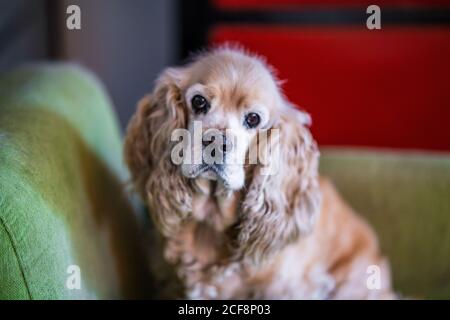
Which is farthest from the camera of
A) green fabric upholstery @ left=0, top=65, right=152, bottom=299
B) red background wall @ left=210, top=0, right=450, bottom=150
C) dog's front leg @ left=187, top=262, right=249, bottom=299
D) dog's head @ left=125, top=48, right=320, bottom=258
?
red background wall @ left=210, top=0, right=450, bottom=150

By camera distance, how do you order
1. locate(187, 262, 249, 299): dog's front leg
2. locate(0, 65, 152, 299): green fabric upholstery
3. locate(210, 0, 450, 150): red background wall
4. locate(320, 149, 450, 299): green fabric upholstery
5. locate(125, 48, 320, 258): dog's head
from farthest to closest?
locate(210, 0, 450, 150): red background wall, locate(320, 149, 450, 299): green fabric upholstery, locate(187, 262, 249, 299): dog's front leg, locate(125, 48, 320, 258): dog's head, locate(0, 65, 152, 299): green fabric upholstery

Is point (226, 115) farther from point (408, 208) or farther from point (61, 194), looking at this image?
point (408, 208)

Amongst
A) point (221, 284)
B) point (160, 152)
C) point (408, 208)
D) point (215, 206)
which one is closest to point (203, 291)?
point (221, 284)

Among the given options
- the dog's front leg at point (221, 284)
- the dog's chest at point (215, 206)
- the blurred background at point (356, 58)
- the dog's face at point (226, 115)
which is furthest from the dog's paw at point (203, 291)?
the blurred background at point (356, 58)

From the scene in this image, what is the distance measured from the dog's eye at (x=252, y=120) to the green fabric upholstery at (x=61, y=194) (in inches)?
13.1

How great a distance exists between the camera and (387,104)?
181 cm

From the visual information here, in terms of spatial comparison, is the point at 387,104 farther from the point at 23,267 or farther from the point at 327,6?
the point at 23,267

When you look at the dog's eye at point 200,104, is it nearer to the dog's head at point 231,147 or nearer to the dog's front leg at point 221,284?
the dog's head at point 231,147

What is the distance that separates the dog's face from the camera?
0.93m

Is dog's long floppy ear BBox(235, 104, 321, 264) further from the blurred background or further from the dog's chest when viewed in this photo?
the blurred background

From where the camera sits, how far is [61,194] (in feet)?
3.28

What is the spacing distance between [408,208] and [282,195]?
59 centimetres

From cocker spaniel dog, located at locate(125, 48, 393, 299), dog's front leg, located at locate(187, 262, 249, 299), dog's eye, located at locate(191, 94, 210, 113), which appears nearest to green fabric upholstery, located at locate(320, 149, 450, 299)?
cocker spaniel dog, located at locate(125, 48, 393, 299)
